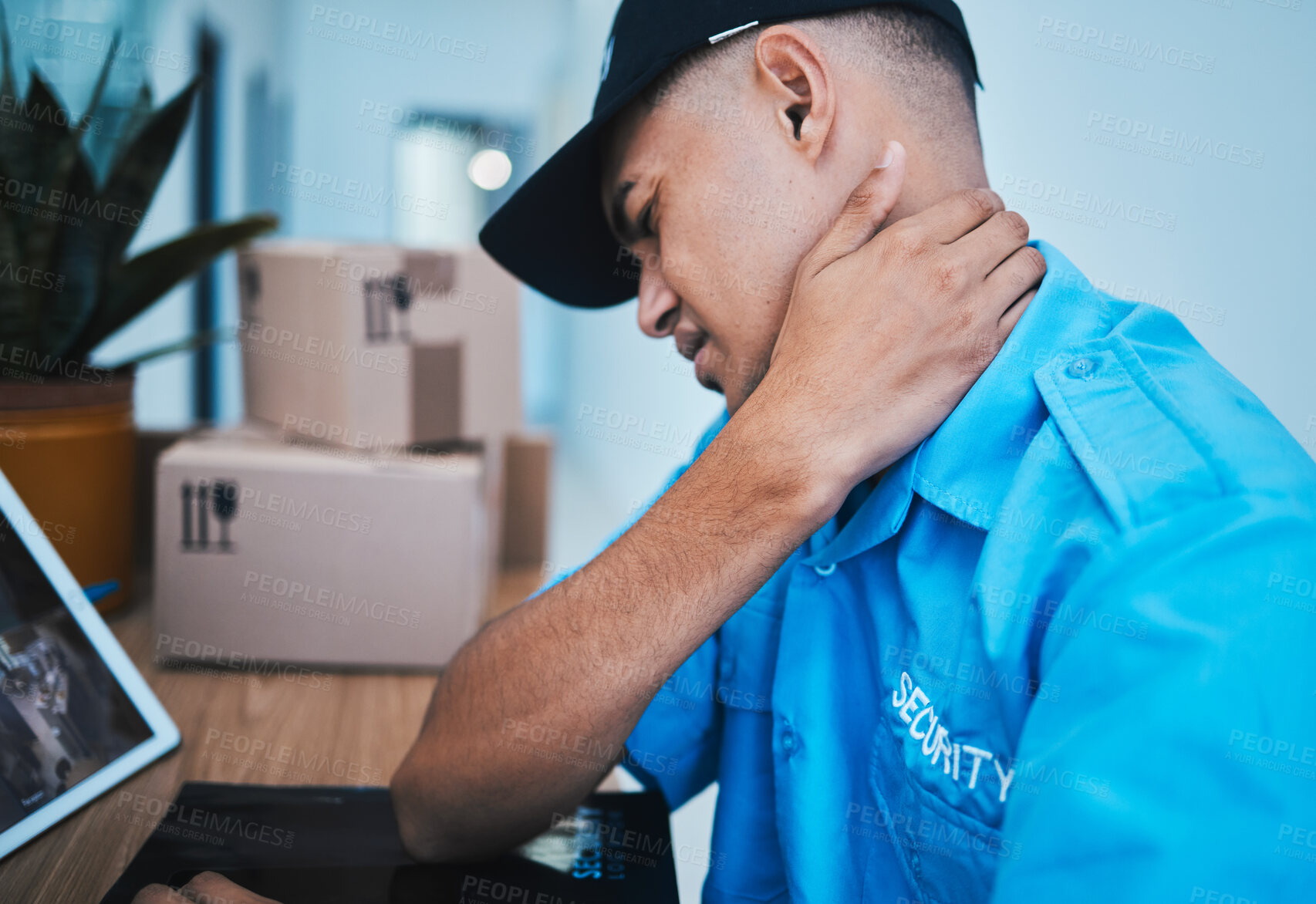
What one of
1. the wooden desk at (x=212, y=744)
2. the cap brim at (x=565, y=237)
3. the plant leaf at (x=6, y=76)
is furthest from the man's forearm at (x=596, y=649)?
the plant leaf at (x=6, y=76)

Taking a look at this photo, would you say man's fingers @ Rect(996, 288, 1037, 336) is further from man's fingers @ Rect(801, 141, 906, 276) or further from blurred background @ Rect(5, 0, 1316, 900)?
blurred background @ Rect(5, 0, 1316, 900)

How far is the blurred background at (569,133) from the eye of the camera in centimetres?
82

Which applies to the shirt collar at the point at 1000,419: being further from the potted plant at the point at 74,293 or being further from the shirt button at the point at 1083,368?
the potted plant at the point at 74,293

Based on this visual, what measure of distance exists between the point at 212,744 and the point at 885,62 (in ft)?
3.11

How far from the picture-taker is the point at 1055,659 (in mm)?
455

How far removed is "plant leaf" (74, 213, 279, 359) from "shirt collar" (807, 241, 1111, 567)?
3.55 feet

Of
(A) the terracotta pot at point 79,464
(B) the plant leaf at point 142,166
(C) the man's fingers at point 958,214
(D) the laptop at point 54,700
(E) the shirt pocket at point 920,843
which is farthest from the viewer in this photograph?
(B) the plant leaf at point 142,166

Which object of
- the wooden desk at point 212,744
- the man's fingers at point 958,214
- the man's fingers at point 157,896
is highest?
the man's fingers at point 958,214

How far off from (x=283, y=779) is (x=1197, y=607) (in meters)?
0.82

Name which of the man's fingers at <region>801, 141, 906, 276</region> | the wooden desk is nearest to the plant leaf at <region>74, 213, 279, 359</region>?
the wooden desk

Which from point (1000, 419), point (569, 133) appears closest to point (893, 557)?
point (1000, 419)

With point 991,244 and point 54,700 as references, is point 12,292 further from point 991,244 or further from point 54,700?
point 991,244

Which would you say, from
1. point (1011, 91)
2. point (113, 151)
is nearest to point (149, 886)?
point (113, 151)

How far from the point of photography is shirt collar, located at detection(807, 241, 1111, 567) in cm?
60
